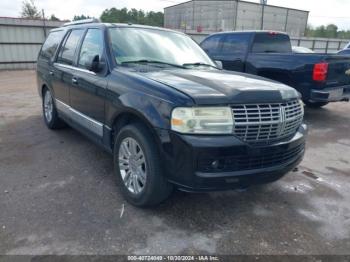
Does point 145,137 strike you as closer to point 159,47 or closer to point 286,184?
point 159,47

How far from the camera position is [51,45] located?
217 inches

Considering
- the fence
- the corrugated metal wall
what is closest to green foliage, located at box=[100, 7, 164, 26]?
the fence

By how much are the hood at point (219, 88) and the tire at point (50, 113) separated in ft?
9.35

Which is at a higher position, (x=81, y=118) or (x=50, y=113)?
(x=81, y=118)

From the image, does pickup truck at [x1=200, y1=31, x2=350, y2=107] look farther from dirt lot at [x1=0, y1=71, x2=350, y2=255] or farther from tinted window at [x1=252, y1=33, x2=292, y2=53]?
dirt lot at [x1=0, y1=71, x2=350, y2=255]

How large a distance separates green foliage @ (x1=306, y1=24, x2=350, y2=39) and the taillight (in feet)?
218

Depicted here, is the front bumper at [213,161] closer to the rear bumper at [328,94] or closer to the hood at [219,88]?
the hood at [219,88]

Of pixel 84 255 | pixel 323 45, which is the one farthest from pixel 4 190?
pixel 323 45

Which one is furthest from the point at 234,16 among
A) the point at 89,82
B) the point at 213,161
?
the point at 213,161

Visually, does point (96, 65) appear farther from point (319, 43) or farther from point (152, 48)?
point (319, 43)

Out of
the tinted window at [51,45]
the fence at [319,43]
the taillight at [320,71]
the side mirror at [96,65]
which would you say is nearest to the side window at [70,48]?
the tinted window at [51,45]

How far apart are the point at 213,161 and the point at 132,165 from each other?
3.13 ft

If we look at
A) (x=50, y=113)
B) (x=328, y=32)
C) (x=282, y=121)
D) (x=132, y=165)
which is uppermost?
(x=328, y=32)

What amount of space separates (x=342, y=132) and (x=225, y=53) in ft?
10.9
